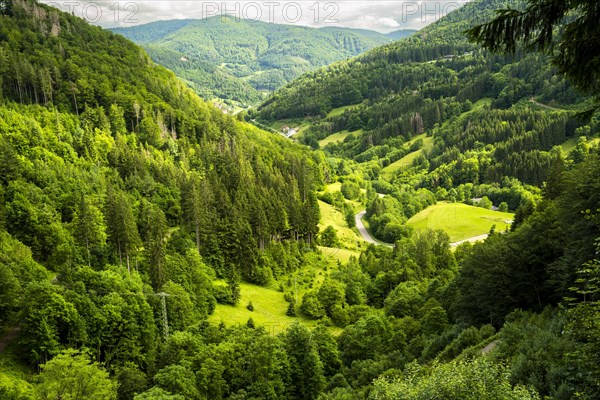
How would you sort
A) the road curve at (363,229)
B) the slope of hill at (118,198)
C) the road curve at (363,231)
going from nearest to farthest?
the slope of hill at (118,198), the road curve at (363,231), the road curve at (363,229)

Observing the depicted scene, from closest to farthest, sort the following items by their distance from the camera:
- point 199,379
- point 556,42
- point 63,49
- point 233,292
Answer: point 556,42, point 199,379, point 233,292, point 63,49

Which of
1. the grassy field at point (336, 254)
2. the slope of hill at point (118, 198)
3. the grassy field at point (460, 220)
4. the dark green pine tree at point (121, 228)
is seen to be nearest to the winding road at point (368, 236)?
the grassy field at point (460, 220)

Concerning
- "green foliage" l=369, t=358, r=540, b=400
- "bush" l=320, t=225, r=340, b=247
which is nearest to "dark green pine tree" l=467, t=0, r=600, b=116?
"green foliage" l=369, t=358, r=540, b=400

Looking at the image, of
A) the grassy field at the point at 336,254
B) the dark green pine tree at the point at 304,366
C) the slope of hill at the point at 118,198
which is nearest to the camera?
the dark green pine tree at the point at 304,366

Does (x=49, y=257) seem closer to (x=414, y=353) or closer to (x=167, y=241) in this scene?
(x=167, y=241)

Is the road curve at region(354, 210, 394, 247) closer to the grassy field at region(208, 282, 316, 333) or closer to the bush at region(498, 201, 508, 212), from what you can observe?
the bush at region(498, 201, 508, 212)

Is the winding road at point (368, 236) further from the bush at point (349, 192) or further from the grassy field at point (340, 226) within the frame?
the bush at point (349, 192)

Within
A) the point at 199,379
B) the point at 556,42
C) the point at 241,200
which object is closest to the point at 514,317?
the point at 199,379
